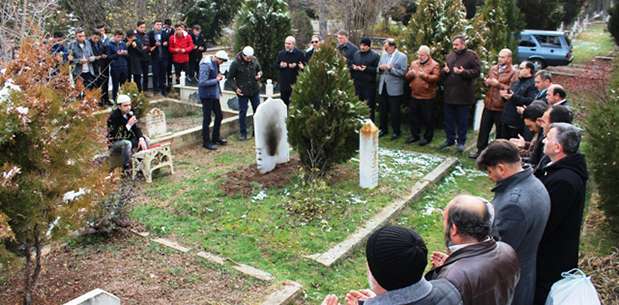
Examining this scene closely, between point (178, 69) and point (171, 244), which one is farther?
point (178, 69)

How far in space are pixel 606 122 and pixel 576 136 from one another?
2281 millimetres

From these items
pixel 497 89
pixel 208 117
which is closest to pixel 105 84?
pixel 208 117

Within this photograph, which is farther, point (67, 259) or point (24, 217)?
point (67, 259)

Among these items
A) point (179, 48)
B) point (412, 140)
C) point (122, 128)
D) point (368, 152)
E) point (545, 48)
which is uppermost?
point (179, 48)

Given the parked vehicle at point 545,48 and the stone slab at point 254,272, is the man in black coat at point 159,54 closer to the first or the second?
the stone slab at point 254,272

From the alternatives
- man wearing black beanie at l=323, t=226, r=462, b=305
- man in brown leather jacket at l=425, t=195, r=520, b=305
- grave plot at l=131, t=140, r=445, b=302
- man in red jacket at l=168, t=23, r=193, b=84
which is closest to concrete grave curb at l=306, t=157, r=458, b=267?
grave plot at l=131, t=140, r=445, b=302

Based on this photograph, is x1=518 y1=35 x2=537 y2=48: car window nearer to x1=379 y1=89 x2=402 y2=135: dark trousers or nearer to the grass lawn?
the grass lawn

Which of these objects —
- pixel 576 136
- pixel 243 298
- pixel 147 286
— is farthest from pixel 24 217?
pixel 576 136

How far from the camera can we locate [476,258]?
2.76 m

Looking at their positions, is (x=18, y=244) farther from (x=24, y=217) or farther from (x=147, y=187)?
(x=147, y=187)

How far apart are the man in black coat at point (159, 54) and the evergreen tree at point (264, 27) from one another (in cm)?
186

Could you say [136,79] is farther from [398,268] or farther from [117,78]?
[398,268]

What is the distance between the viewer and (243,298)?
4.79 m

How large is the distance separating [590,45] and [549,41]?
954cm
